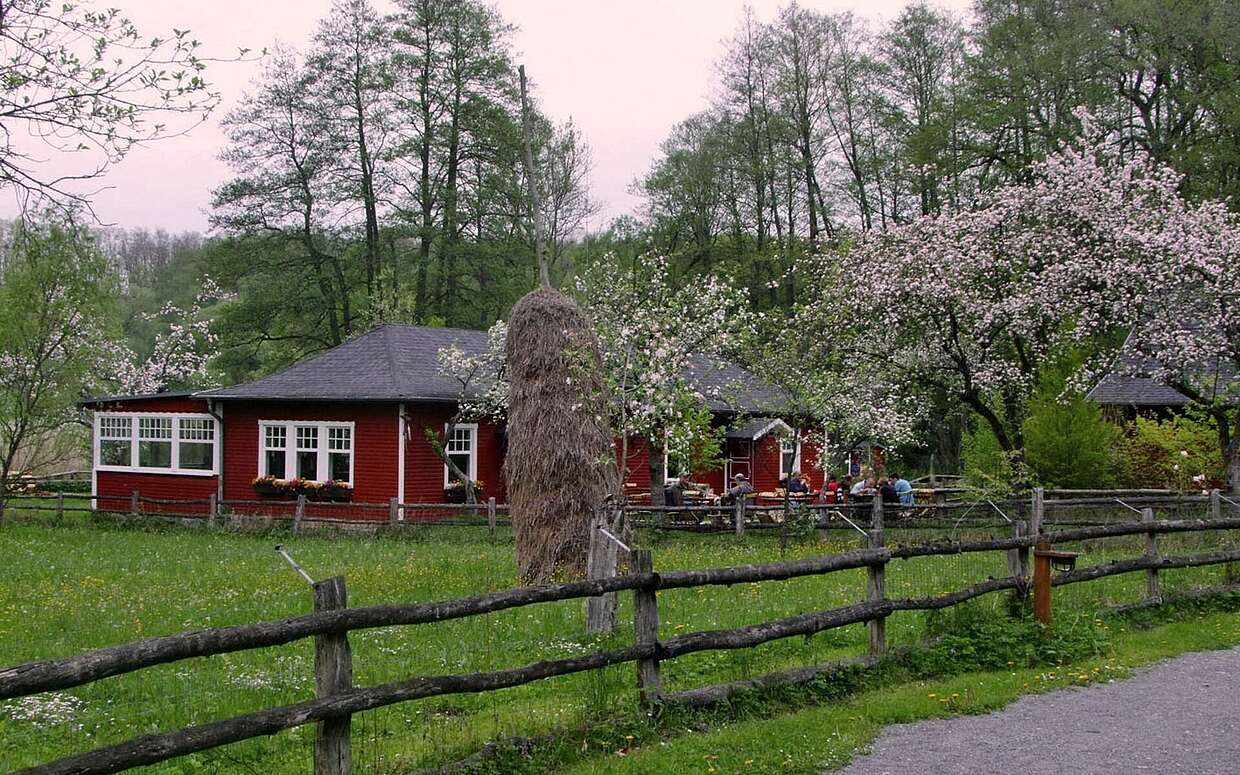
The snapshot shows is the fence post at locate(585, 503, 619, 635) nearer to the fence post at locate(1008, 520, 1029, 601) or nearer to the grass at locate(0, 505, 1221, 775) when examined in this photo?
the grass at locate(0, 505, 1221, 775)

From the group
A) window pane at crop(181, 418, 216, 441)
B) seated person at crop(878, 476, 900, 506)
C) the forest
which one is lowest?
seated person at crop(878, 476, 900, 506)

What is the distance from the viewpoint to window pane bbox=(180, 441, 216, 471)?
1131 inches

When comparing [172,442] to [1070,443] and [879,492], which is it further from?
[1070,443]

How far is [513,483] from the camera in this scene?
48.4 feet

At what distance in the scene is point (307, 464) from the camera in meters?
27.6

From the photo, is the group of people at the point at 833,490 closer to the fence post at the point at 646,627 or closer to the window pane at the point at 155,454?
the window pane at the point at 155,454

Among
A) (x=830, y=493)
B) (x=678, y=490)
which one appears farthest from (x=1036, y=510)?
(x=830, y=493)

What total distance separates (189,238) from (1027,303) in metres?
65.5

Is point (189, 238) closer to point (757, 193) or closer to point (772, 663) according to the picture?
point (757, 193)

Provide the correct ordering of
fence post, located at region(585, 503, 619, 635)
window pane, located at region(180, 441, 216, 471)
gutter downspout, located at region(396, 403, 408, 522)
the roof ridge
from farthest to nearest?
window pane, located at region(180, 441, 216, 471), the roof ridge, gutter downspout, located at region(396, 403, 408, 522), fence post, located at region(585, 503, 619, 635)

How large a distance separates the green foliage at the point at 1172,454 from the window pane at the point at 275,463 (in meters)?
19.8

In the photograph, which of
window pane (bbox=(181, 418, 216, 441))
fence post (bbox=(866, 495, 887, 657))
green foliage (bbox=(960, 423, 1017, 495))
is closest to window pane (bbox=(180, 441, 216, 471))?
window pane (bbox=(181, 418, 216, 441))

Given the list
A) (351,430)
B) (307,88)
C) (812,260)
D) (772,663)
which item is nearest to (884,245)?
(812,260)

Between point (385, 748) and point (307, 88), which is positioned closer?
point (385, 748)
